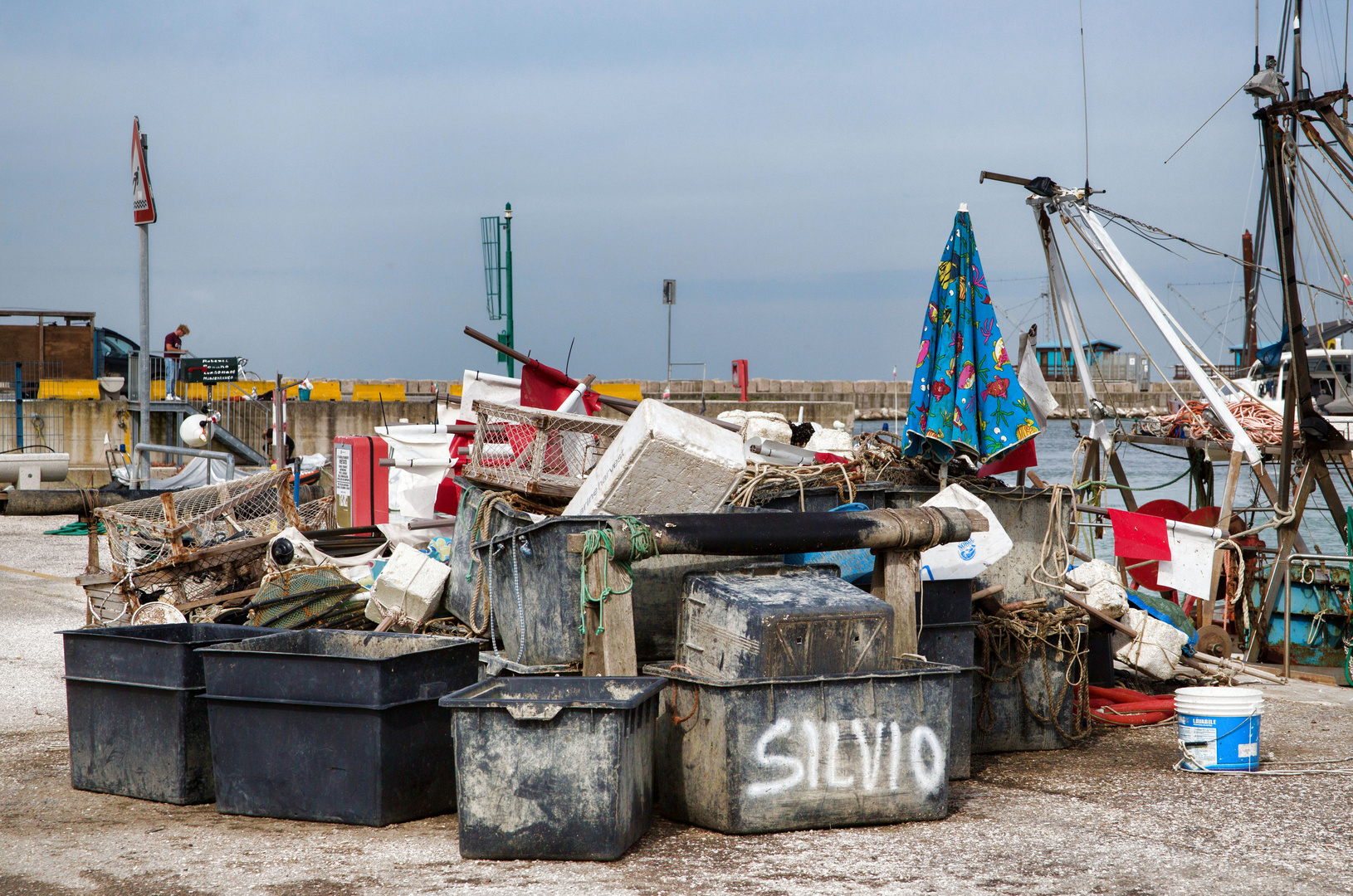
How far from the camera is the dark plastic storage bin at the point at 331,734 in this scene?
4.50 metres

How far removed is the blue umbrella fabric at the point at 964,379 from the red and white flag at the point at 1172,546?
104 inches

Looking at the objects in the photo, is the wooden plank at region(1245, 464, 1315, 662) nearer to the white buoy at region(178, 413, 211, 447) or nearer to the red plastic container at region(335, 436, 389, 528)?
the red plastic container at region(335, 436, 389, 528)

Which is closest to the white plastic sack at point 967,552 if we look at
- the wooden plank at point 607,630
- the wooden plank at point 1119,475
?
the wooden plank at point 607,630

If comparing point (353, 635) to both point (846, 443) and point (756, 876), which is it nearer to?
point (756, 876)

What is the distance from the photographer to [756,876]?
400 cm

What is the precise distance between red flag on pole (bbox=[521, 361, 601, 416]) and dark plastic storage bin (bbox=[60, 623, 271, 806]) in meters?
3.03

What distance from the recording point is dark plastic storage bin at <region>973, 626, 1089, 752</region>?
6012mm

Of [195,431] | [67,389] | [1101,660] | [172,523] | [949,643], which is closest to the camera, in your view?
[949,643]

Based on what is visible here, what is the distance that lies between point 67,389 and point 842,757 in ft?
96.4

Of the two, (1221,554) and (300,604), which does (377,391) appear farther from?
(1221,554)

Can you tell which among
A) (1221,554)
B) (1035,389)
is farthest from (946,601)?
(1221,554)

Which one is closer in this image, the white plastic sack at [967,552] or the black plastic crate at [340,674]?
the black plastic crate at [340,674]

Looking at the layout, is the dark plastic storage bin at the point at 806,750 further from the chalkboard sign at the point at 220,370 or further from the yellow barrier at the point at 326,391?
the yellow barrier at the point at 326,391

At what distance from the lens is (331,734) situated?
4.52 metres
